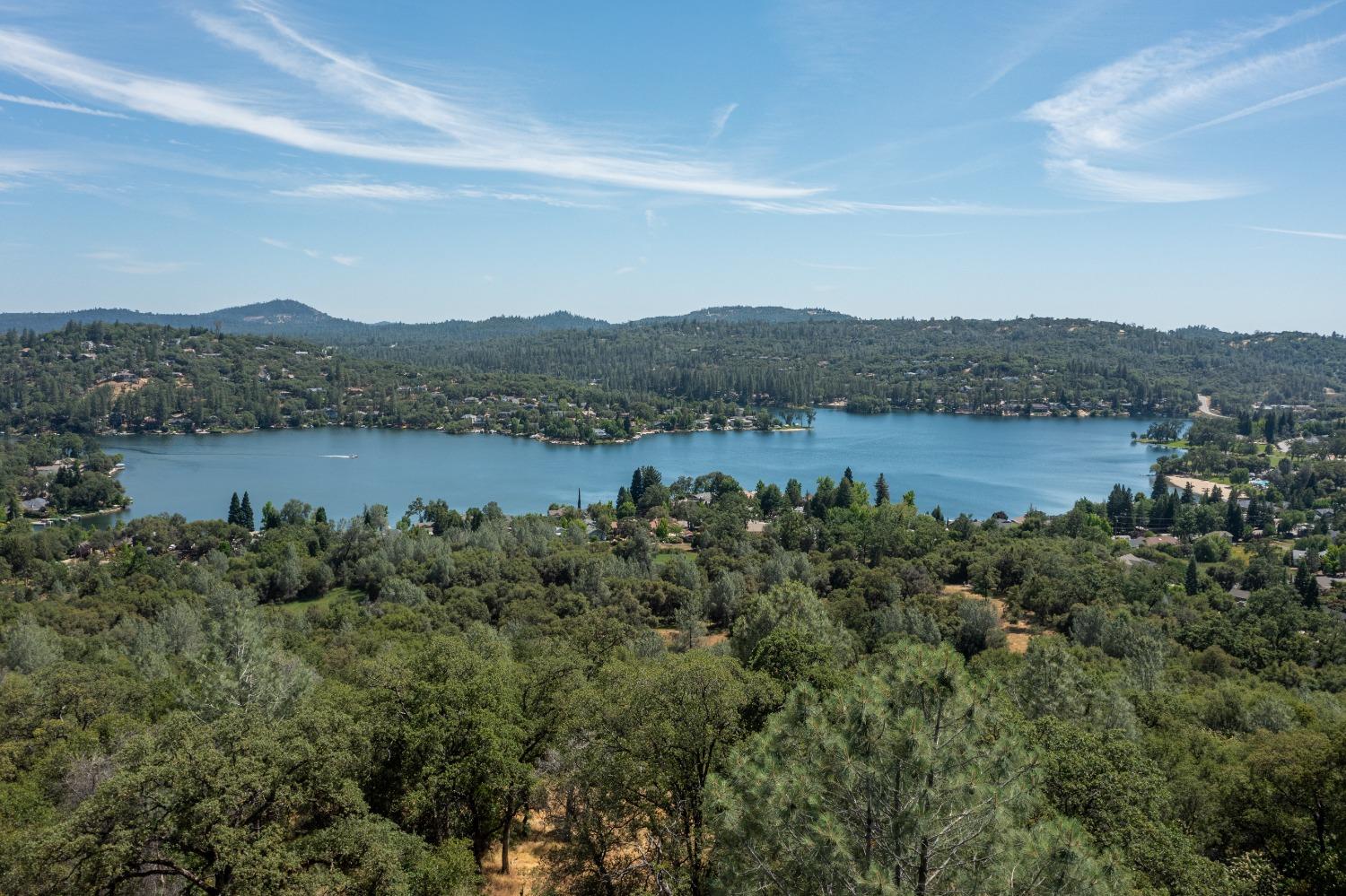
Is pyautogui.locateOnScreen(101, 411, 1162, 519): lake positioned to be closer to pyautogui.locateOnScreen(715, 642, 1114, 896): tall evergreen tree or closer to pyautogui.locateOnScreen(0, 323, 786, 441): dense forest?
pyautogui.locateOnScreen(0, 323, 786, 441): dense forest

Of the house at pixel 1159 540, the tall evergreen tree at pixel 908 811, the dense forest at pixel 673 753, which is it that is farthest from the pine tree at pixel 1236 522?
the tall evergreen tree at pixel 908 811

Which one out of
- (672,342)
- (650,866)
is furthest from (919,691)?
(672,342)

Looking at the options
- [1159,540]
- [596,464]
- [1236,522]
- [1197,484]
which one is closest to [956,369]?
[1197,484]

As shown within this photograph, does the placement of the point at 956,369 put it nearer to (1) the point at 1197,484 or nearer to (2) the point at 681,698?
(1) the point at 1197,484

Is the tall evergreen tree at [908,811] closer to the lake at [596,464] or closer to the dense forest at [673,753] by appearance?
the dense forest at [673,753]

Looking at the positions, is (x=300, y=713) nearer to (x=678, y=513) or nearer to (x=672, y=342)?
(x=678, y=513)

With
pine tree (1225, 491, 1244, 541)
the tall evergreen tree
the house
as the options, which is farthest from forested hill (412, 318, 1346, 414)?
the tall evergreen tree
